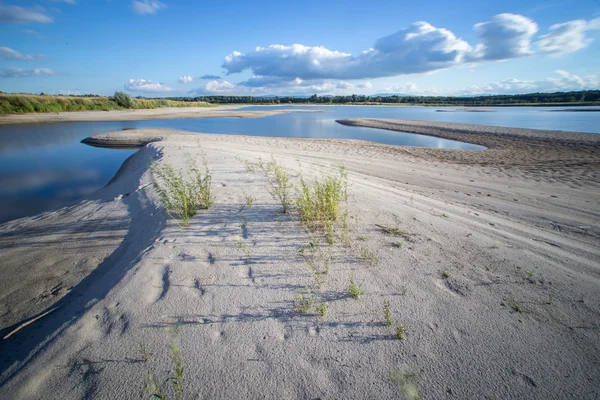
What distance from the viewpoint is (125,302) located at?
2723mm

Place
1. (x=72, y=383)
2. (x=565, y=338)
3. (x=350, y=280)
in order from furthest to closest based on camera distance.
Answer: (x=350, y=280) < (x=565, y=338) < (x=72, y=383)

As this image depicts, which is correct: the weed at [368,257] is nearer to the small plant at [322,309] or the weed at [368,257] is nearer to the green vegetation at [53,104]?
the small plant at [322,309]

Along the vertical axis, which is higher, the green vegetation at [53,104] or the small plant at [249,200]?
the green vegetation at [53,104]

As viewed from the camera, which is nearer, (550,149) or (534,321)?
(534,321)

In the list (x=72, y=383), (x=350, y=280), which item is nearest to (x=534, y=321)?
(x=350, y=280)

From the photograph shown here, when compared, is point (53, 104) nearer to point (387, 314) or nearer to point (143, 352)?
point (143, 352)

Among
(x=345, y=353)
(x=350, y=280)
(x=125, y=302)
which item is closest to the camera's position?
(x=345, y=353)

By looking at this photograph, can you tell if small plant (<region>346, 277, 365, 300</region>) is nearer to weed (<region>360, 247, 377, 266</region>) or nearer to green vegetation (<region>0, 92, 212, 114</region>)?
weed (<region>360, 247, 377, 266</region>)

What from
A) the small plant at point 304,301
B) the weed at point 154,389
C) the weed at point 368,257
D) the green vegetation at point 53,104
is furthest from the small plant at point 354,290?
the green vegetation at point 53,104

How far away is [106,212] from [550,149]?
71.7 ft

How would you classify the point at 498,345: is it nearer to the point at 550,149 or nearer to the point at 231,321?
the point at 231,321

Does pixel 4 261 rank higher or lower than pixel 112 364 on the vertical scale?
lower

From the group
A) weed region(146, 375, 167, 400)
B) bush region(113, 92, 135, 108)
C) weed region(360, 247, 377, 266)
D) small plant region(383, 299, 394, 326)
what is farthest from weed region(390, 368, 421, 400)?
bush region(113, 92, 135, 108)

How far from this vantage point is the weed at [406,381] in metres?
1.92
